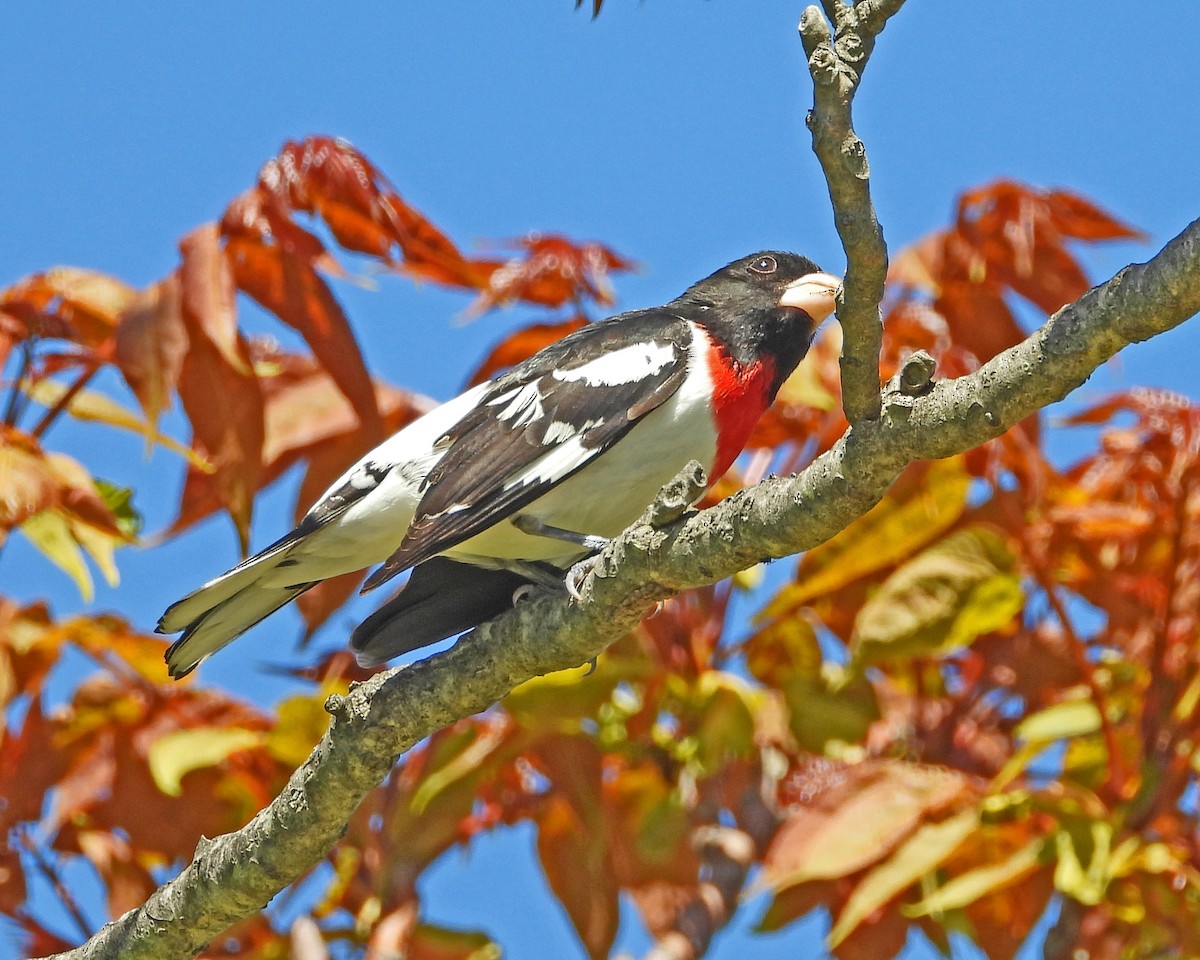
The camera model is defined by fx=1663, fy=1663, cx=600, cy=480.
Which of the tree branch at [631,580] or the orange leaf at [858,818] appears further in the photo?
the orange leaf at [858,818]

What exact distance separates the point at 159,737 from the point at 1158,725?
2.84 meters

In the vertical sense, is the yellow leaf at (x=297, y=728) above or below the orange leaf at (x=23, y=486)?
below

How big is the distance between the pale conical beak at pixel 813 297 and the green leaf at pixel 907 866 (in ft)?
4.89

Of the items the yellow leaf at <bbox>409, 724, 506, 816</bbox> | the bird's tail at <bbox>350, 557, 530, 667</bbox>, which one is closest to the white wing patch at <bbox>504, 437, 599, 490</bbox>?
the bird's tail at <bbox>350, 557, 530, 667</bbox>

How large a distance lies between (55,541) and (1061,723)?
2723mm

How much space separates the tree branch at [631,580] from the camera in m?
2.92

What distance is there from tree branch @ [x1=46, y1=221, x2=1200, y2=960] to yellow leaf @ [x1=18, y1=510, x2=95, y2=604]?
0.85 meters

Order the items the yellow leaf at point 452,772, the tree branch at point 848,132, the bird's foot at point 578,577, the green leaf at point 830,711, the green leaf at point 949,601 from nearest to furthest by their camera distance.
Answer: the tree branch at point 848,132 → the bird's foot at point 578,577 → the yellow leaf at point 452,772 → the green leaf at point 949,601 → the green leaf at point 830,711

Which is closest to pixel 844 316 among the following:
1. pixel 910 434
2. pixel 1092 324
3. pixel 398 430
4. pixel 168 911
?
pixel 910 434

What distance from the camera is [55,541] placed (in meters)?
4.23

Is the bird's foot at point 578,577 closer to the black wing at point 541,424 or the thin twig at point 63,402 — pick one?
the black wing at point 541,424

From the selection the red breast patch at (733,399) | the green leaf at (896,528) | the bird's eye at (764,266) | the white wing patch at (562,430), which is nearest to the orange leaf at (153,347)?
the white wing patch at (562,430)

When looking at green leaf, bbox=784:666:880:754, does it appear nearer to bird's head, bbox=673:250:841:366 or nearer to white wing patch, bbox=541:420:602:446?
bird's head, bbox=673:250:841:366

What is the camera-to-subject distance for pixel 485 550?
4.50m
